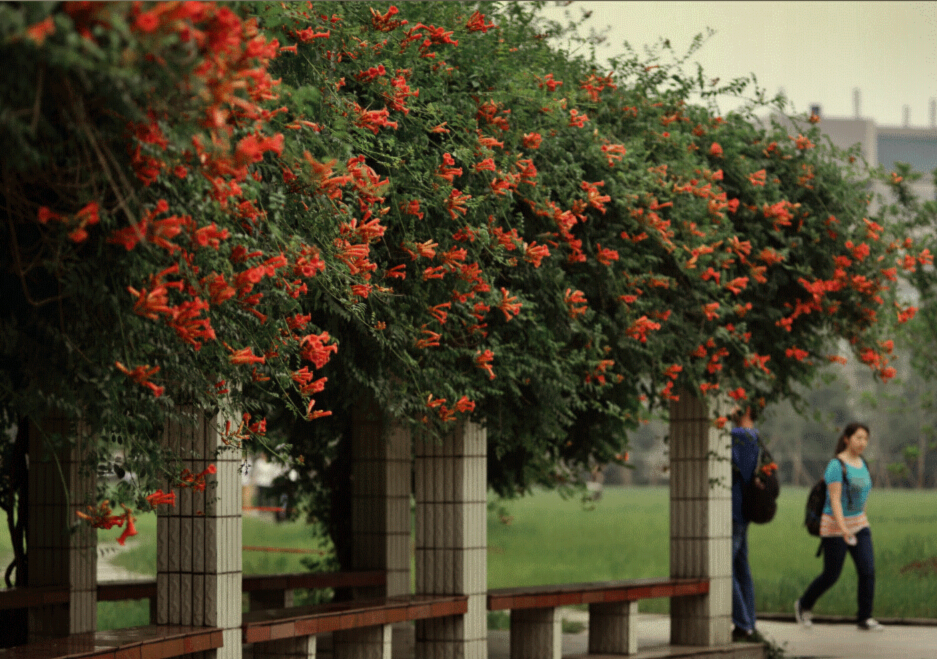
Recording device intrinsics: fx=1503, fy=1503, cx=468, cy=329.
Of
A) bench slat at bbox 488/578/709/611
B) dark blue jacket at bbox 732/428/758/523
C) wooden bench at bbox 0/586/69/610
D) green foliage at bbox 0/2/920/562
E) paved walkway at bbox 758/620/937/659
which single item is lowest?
paved walkway at bbox 758/620/937/659

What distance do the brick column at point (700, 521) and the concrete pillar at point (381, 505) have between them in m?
2.02

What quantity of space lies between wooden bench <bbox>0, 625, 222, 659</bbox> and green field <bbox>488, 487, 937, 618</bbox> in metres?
9.48

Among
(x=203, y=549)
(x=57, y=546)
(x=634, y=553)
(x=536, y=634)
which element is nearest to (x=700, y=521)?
(x=536, y=634)

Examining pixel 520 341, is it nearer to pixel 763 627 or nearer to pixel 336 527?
pixel 336 527

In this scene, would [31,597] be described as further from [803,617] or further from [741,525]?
[803,617]

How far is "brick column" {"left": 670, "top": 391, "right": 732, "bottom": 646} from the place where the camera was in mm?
11000

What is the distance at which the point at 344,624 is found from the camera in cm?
820

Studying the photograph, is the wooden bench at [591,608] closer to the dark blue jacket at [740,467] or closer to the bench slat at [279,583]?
the dark blue jacket at [740,467]

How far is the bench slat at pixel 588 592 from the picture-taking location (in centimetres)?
941

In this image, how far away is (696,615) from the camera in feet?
36.1

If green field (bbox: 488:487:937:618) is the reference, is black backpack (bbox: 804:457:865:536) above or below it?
above

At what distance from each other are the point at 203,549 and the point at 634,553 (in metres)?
25.3

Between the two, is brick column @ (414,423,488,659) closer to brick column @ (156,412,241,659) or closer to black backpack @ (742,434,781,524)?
brick column @ (156,412,241,659)

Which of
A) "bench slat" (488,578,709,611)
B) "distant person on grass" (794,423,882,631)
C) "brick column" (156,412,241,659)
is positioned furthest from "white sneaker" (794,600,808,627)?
"brick column" (156,412,241,659)
